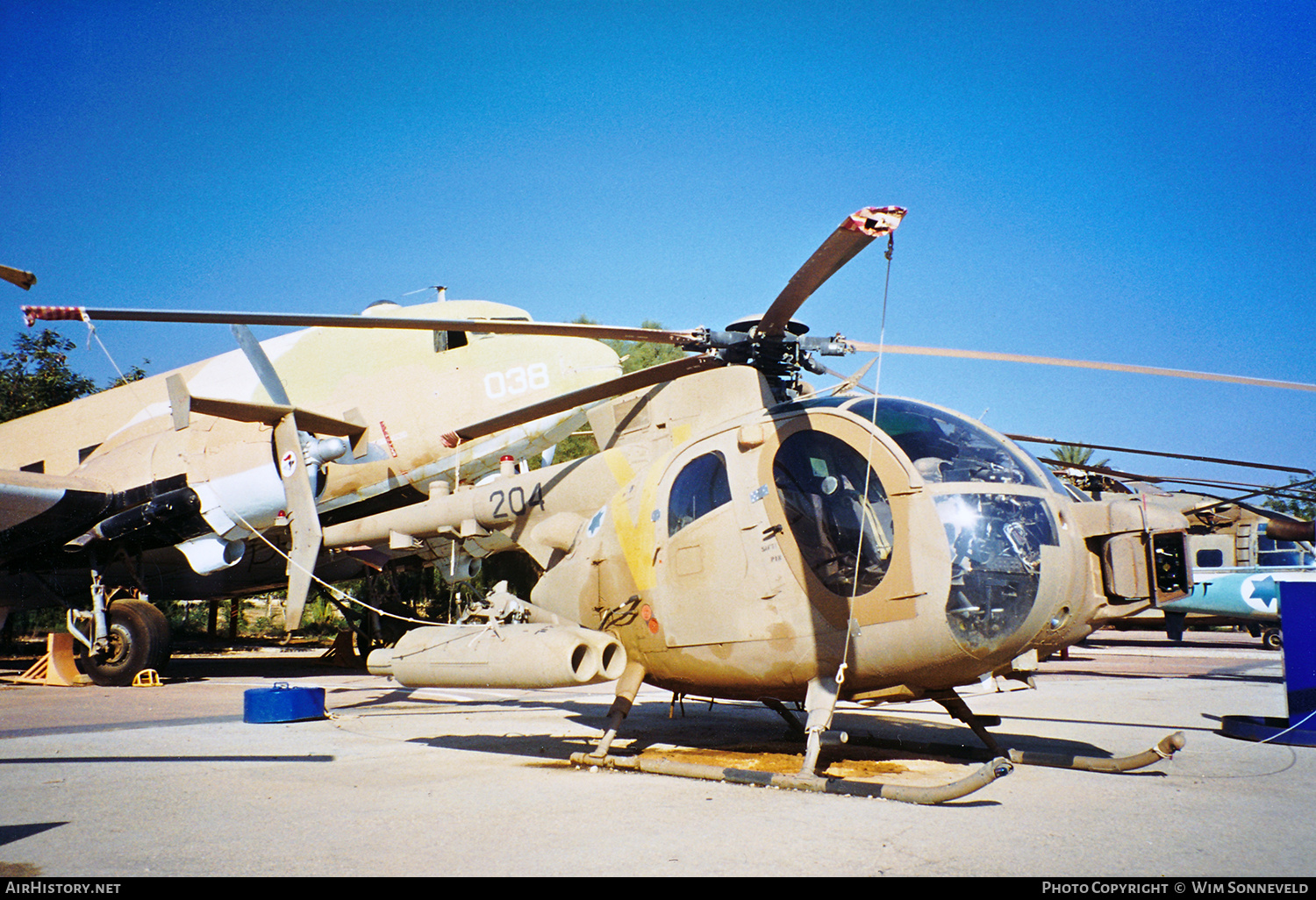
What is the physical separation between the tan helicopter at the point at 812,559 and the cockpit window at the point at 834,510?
0.04 ft

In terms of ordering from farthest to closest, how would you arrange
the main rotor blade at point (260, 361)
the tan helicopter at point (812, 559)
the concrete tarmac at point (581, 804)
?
1. the main rotor blade at point (260, 361)
2. the tan helicopter at point (812, 559)
3. the concrete tarmac at point (581, 804)

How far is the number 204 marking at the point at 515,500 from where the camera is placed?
9742 millimetres

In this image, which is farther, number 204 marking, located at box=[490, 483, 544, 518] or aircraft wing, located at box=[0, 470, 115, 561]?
aircraft wing, located at box=[0, 470, 115, 561]

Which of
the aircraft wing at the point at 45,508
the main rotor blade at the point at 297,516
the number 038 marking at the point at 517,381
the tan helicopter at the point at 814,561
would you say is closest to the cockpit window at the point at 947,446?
the tan helicopter at the point at 814,561

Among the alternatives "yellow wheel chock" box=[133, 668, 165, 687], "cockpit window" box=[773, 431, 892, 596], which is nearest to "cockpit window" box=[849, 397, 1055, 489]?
"cockpit window" box=[773, 431, 892, 596]

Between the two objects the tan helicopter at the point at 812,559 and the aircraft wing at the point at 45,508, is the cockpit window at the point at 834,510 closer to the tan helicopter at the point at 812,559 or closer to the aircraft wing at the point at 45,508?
the tan helicopter at the point at 812,559

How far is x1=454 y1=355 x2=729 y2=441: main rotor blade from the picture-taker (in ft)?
21.0

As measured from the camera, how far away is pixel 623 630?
7227mm

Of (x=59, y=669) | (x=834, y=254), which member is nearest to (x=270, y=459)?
(x=59, y=669)

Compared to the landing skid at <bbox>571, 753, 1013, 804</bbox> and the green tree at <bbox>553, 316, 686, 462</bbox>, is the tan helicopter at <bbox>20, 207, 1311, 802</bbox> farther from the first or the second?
the green tree at <bbox>553, 316, 686, 462</bbox>

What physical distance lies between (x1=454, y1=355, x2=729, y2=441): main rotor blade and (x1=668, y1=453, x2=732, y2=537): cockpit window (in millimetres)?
714

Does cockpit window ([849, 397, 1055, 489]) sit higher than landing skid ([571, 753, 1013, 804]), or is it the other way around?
cockpit window ([849, 397, 1055, 489])

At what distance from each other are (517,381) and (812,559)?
9.92 meters
